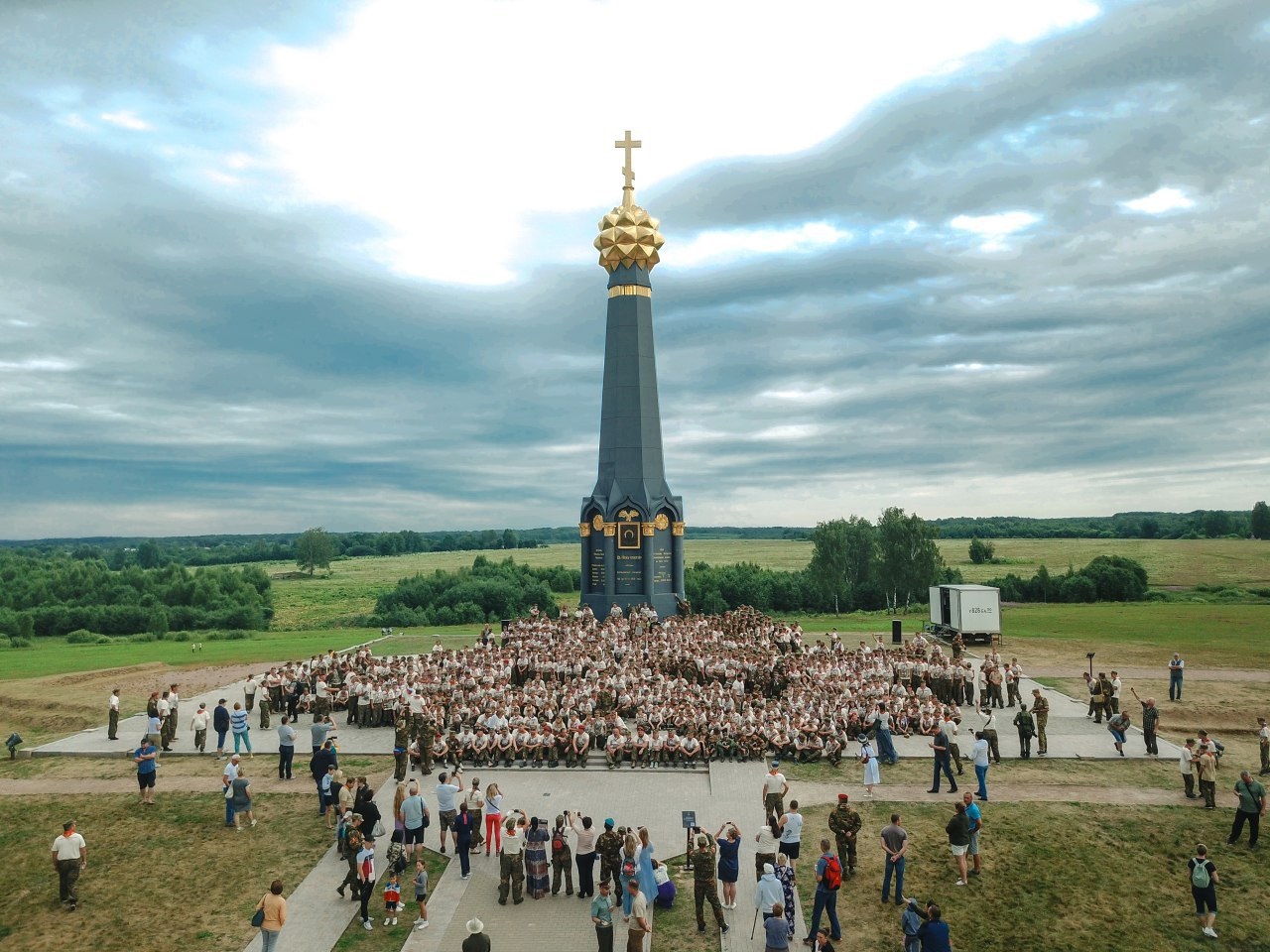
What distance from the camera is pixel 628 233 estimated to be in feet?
102

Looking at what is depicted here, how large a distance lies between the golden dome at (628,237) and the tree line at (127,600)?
134 ft

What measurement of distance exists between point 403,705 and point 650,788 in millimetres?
6702

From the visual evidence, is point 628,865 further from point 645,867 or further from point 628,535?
point 628,535

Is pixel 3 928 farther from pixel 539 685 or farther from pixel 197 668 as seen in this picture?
pixel 197 668

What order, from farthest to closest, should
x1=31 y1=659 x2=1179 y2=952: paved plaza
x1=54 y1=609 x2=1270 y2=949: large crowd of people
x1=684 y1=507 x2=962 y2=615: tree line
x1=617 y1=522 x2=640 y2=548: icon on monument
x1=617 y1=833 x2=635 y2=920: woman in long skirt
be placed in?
x1=684 y1=507 x2=962 y2=615: tree line, x1=617 y1=522 x2=640 y2=548: icon on monument, x1=54 y1=609 x2=1270 y2=949: large crowd of people, x1=31 y1=659 x2=1179 y2=952: paved plaza, x1=617 y1=833 x2=635 y2=920: woman in long skirt

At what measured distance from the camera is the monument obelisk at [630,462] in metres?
30.6

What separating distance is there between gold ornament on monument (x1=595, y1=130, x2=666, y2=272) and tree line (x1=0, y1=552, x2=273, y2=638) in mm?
41004

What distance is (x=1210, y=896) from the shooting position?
1123 cm

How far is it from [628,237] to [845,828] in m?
24.7

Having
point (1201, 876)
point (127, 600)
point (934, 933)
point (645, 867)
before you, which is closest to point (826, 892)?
point (934, 933)

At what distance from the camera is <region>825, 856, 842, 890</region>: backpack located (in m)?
10.4

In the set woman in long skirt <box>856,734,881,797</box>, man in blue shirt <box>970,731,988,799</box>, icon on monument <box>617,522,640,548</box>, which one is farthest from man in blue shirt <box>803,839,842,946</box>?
icon on monument <box>617,522,640,548</box>

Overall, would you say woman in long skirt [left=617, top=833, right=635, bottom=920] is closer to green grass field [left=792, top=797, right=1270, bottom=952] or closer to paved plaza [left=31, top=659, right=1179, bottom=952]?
paved plaza [left=31, top=659, right=1179, bottom=952]

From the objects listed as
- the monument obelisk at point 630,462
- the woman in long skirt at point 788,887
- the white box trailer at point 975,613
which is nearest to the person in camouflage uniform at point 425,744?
the woman in long skirt at point 788,887
